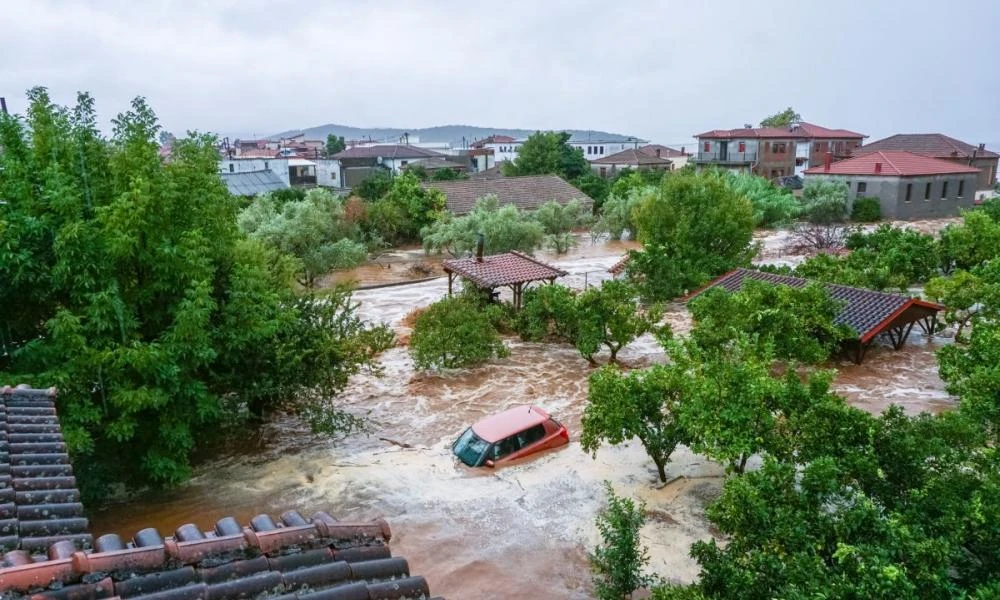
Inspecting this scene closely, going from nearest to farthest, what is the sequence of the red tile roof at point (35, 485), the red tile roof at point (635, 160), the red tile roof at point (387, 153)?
the red tile roof at point (35, 485), the red tile roof at point (635, 160), the red tile roof at point (387, 153)

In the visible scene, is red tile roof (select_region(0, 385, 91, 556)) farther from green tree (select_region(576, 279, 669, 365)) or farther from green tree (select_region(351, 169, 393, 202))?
green tree (select_region(351, 169, 393, 202))

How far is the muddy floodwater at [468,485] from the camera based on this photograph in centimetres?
1127

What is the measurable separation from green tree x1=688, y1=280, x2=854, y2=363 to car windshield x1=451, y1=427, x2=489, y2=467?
511cm

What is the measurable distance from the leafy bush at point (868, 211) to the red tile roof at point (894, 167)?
2.06 meters

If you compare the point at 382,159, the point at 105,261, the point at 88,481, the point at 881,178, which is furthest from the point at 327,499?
the point at 382,159

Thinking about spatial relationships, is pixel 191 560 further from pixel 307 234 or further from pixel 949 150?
pixel 949 150

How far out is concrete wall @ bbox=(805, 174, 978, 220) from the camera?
157 ft

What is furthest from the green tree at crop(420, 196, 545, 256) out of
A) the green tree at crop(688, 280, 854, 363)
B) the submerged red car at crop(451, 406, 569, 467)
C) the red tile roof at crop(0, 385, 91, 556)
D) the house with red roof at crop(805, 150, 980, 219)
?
the red tile roof at crop(0, 385, 91, 556)

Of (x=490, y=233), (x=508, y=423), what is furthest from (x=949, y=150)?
(x=508, y=423)

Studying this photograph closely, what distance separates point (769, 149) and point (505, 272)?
51.3 m

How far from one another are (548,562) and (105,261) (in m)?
8.35

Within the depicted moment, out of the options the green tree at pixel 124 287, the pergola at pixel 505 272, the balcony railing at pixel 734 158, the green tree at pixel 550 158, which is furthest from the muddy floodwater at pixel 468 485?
the balcony railing at pixel 734 158

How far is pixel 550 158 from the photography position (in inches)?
2571

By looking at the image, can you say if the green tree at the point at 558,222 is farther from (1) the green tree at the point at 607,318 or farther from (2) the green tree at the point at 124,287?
(2) the green tree at the point at 124,287
